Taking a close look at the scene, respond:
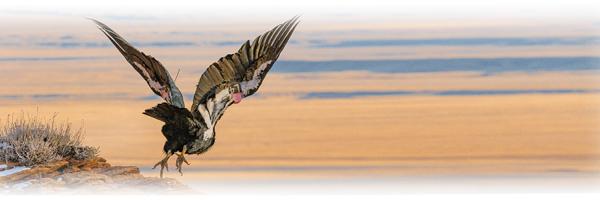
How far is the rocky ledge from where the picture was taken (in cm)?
1346

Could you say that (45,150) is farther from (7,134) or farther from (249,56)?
(249,56)

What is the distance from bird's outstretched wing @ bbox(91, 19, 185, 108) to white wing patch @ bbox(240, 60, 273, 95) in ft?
1.60

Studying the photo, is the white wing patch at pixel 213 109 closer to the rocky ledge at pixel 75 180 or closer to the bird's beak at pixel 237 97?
the bird's beak at pixel 237 97

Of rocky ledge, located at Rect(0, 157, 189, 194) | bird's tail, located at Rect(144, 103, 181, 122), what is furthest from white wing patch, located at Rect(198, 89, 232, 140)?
rocky ledge, located at Rect(0, 157, 189, 194)

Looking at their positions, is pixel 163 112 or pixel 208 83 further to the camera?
pixel 208 83

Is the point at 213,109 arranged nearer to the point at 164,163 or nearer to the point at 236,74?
the point at 236,74

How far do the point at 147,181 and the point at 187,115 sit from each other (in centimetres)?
98

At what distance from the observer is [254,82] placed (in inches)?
515

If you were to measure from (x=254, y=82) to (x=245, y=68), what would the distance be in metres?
0.13

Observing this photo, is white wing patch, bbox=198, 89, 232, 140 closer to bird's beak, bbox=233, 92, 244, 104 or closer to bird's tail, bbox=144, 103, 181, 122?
bird's beak, bbox=233, 92, 244, 104

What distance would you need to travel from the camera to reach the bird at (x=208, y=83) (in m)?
13.0

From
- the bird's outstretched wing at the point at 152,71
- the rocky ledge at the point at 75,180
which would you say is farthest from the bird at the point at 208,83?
the rocky ledge at the point at 75,180

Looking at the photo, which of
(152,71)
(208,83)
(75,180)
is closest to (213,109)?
(208,83)

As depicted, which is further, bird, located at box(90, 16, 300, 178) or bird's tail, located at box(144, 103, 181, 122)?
bird, located at box(90, 16, 300, 178)
